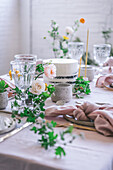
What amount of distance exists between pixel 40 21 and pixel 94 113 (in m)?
3.22

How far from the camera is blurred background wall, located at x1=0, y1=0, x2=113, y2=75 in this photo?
3.50m

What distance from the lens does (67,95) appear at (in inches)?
47.6

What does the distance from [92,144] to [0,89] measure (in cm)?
49

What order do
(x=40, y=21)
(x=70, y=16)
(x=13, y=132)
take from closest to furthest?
(x=13, y=132), (x=70, y=16), (x=40, y=21)

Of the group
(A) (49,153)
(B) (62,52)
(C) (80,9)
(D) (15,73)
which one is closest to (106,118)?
→ (A) (49,153)

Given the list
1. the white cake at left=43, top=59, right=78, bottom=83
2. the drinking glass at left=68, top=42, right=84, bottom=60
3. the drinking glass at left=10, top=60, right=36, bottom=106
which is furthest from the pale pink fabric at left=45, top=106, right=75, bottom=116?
the drinking glass at left=68, top=42, right=84, bottom=60

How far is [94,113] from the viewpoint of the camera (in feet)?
3.05

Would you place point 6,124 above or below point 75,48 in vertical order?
below

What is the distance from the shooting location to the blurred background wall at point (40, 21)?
3.50 meters

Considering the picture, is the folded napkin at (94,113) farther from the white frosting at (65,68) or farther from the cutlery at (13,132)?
the white frosting at (65,68)

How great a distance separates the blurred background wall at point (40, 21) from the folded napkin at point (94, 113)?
8.55ft

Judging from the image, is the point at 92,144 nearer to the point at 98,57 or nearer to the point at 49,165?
the point at 49,165

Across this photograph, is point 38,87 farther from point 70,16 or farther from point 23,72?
point 70,16

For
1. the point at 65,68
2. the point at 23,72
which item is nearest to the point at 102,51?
the point at 65,68
